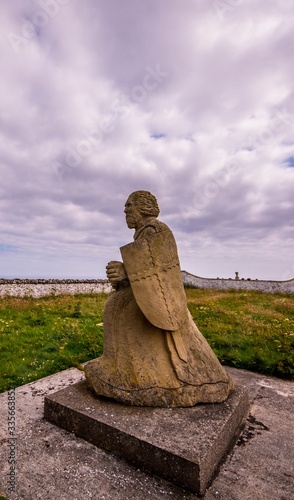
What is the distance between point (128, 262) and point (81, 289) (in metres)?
19.3

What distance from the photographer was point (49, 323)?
924 centimetres

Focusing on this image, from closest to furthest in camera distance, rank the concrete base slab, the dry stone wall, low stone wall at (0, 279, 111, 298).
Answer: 1. the concrete base slab
2. low stone wall at (0, 279, 111, 298)
3. the dry stone wall

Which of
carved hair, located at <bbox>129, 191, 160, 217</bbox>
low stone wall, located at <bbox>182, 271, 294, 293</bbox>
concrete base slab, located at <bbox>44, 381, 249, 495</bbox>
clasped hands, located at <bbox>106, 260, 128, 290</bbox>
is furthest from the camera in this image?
low stone wall, located at <bbox>182, 271, 294, 293</bbox>

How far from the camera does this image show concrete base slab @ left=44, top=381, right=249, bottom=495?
2.48 metres

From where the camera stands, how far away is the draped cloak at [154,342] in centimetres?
304

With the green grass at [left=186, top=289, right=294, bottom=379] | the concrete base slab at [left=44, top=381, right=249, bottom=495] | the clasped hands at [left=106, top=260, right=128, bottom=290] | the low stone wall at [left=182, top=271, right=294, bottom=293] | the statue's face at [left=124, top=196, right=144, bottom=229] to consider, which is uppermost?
the low stone wall at [left=182, top=271, right=294, bottom=293]

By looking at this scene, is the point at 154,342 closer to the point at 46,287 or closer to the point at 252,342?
the point at 252,342

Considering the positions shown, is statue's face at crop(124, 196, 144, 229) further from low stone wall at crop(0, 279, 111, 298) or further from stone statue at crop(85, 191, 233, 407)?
low stone wall at crop(0, 279, 111, 298)

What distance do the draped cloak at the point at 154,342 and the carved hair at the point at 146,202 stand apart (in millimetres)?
230

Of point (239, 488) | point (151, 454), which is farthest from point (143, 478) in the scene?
point (239, 488)

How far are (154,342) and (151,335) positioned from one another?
3.4 inches

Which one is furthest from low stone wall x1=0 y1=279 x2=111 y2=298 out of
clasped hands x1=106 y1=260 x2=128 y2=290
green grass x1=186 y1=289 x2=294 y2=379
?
clasped hands x1=106 y1=260 x2=128 y2=290

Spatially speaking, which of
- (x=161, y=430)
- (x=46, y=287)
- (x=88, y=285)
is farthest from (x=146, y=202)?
(x=88, y=285)

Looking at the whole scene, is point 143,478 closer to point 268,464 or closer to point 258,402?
point 268,464
